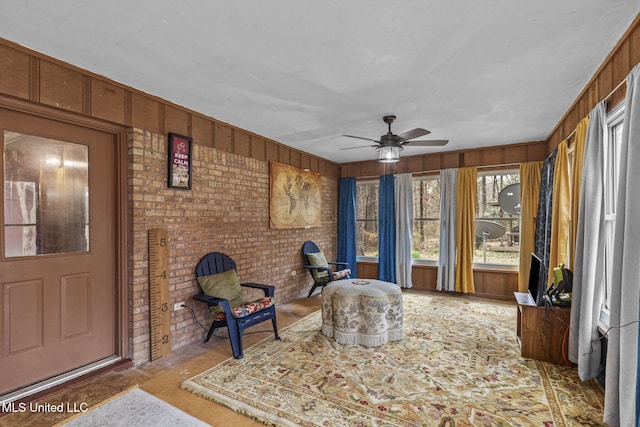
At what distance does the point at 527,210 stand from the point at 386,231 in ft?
7.62

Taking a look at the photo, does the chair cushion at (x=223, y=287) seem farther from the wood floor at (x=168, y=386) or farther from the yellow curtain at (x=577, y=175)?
the yellow curtain at (x=577, y=175)

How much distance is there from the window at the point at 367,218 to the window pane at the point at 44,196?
190 inches

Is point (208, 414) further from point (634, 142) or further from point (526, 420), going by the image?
point (634, 142)

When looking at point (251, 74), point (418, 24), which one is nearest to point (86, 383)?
point (251, 74)

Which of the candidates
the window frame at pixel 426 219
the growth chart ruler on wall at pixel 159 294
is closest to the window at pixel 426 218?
the window frame at pixel 426 219

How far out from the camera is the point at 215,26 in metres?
1.91

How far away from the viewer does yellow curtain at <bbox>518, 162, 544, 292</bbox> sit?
4707 mm

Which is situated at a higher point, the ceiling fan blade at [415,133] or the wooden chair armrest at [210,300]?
the ceiling fan blade at [415,133]

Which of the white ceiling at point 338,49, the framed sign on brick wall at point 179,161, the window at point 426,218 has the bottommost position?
the window at point 426,218

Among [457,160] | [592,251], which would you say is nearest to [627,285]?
[592,251]

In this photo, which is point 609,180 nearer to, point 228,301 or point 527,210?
point 527,210

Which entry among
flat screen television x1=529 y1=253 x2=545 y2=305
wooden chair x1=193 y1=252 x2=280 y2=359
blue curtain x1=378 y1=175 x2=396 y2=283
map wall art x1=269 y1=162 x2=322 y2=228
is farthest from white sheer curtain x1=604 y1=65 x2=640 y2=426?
blue curtain x1=378 y1=175 x2=396 y2=283

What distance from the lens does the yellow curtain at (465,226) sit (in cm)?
516

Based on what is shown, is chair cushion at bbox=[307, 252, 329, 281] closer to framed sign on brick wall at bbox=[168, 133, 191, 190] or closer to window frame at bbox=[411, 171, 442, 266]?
window frame at bbox=[411, 171, 442, 266]
